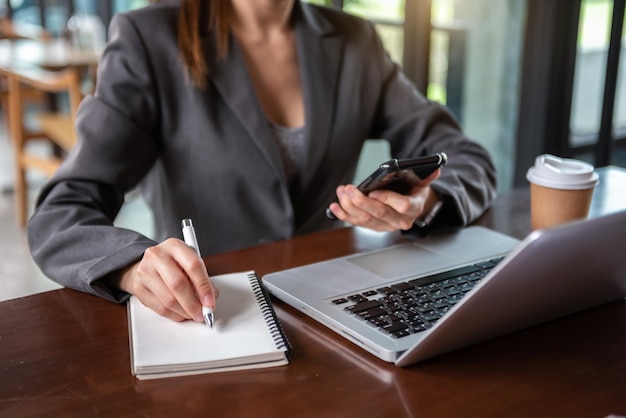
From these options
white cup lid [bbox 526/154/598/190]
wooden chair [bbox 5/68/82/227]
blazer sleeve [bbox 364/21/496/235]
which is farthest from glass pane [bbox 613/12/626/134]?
wooden chair [bbox 5/68/82/227]

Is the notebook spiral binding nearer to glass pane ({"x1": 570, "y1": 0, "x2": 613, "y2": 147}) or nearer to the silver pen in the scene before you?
the silver pen

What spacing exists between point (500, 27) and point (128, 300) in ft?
7.20

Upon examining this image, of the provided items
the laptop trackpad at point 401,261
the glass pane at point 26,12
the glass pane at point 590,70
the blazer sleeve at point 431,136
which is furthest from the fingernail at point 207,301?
the glass pane at point 26,12

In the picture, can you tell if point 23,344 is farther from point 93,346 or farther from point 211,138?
point 211,138

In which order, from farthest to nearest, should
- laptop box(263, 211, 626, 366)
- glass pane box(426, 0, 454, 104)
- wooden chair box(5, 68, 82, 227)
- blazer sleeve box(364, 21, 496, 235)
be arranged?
wooden chair box(5, 68, 82, 227) < glass pane box(426, 0, 454, 104) < blazer sleeve box(364, 21, 496, 235) < laptop box(263, 211, 626, 366)

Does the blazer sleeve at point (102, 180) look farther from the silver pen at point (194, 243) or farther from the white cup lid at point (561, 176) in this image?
the white cup lid at point (561, 176)

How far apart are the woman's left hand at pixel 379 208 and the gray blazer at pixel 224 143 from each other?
4.8 inches

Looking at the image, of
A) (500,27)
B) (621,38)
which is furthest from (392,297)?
(500,27)

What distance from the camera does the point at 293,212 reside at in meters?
1.38

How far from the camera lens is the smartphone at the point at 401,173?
949 mm

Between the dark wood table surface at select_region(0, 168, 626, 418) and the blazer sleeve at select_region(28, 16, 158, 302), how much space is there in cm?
8

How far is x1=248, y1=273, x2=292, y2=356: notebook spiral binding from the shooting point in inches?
30.3

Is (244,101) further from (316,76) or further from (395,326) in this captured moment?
(395,326)

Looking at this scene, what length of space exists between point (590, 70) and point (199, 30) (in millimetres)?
1584
